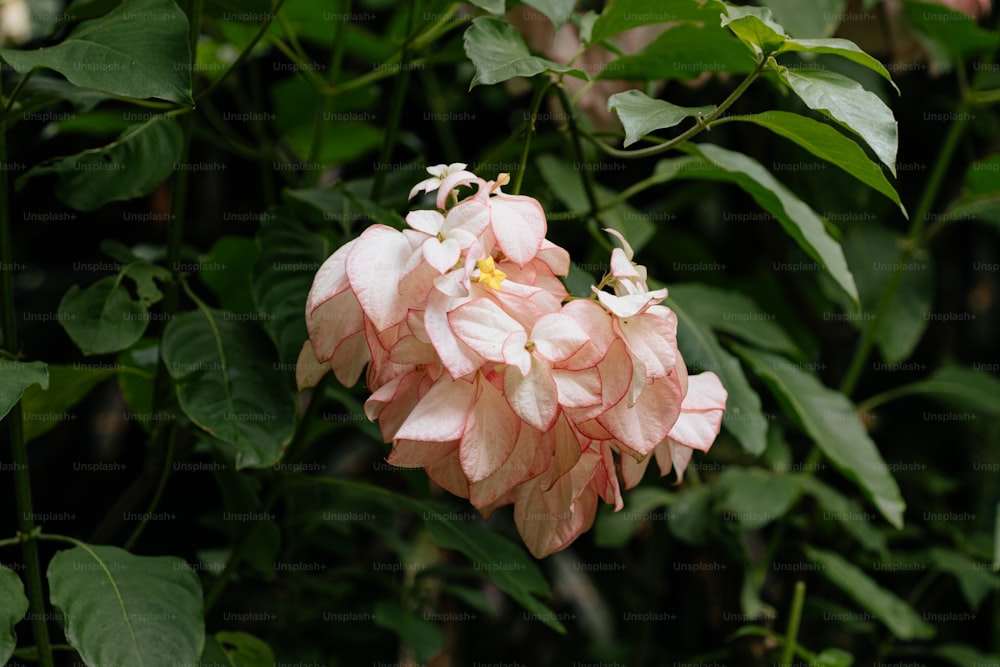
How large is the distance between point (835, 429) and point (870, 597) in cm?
30

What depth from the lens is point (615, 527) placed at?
127 centimetres

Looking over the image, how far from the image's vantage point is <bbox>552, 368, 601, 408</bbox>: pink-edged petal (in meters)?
0.55

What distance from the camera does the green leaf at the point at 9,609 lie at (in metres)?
0.66

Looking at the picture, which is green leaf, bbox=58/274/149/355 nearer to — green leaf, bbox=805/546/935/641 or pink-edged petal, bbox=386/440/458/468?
pink-edged petal, bbox=386/440/458/468

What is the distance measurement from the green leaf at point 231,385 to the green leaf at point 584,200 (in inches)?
17.9

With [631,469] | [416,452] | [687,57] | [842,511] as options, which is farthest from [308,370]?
[842,511]

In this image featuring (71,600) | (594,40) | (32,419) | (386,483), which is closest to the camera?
(71,600)

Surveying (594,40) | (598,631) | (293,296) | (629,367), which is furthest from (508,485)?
(598,631)

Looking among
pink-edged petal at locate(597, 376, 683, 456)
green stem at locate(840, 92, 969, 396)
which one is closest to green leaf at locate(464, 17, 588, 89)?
pink-edged petal at locate(597, 376, 683, 456)

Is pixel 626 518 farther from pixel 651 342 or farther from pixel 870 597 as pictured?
pixel 651 342

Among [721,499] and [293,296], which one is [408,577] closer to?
[721,499]

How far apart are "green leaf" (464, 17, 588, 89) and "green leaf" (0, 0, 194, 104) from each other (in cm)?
22

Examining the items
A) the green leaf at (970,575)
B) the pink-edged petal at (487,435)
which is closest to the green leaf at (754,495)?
the green leaf at (970,575)

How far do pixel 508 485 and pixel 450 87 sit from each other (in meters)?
1.36
